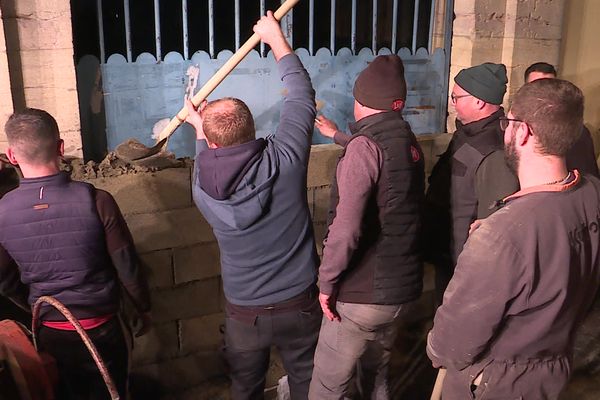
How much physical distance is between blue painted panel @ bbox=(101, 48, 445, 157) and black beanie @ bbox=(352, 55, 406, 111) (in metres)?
1.09

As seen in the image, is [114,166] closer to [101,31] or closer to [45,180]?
[101,31]

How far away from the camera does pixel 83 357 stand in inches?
90.7

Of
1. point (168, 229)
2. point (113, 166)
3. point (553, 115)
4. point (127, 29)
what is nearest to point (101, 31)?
point (127, 29)

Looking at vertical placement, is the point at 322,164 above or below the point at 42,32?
below

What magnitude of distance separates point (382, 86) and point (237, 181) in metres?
0.71

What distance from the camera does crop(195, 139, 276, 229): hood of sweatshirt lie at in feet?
7.16

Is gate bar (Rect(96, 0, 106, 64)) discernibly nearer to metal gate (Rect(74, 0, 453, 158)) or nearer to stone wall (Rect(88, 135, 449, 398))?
metal gate (Rect(74, 0, 453, 158))

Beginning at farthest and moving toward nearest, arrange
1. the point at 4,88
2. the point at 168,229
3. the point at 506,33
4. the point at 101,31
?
the point at 506,33 < the point at 168,229 < the point at 101,31 < the point at 4,88

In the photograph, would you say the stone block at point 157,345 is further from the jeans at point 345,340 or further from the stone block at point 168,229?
the jeans at point 345,340

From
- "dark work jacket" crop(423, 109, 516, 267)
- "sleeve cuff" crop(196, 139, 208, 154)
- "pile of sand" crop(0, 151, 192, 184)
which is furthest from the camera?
"pile of sand" crop(0, 151, 192, 184)

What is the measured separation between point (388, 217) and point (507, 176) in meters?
0.60

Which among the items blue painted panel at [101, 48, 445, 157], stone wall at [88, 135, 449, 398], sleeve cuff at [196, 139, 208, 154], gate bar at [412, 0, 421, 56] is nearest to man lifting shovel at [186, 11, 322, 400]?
sleeve cuff at [196, 139, 208, 154]

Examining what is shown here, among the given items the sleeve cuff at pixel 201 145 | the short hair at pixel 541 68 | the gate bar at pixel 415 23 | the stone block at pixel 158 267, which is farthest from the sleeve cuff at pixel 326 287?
the short hair at pixel 541 68

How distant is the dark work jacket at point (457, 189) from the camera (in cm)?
273
